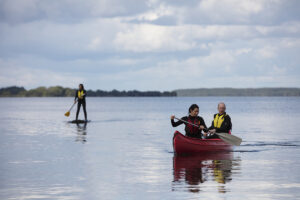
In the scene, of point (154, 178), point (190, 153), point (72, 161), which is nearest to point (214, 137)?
point (190, 153)

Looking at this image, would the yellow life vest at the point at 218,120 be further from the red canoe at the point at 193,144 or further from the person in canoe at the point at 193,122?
the person in canoe at the point at 193,122

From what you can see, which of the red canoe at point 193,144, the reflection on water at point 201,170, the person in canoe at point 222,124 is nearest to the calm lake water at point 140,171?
the reflection on water at point 201,170

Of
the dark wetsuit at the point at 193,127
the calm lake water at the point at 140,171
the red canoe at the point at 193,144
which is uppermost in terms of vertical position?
the dark wetsuit at the point at 193,127

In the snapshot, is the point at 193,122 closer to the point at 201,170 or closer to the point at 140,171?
the point at 201,170

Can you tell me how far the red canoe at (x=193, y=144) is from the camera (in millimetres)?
17562

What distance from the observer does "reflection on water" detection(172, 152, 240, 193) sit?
37.6 feet

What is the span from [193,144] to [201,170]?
392 cm

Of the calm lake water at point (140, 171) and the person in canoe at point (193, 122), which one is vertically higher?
the person in canoe at point (193, 122)

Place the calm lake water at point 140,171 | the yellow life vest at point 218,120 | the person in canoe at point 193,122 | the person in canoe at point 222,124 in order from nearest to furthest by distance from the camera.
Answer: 1. the calm lake water at point 140,171
2. the person in canoe at point 193,122
3. the person in canoe at point 222,124
4. the yellow life vest at point 218,120

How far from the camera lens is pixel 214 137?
1875cm

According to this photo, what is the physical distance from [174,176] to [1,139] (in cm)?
1296

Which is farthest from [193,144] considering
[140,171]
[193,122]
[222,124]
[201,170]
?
[140,171]

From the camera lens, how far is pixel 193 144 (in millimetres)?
17734

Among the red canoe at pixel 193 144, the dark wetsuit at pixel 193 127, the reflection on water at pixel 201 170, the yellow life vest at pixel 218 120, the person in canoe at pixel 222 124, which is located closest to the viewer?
the reflection on water at pixel 201 170
